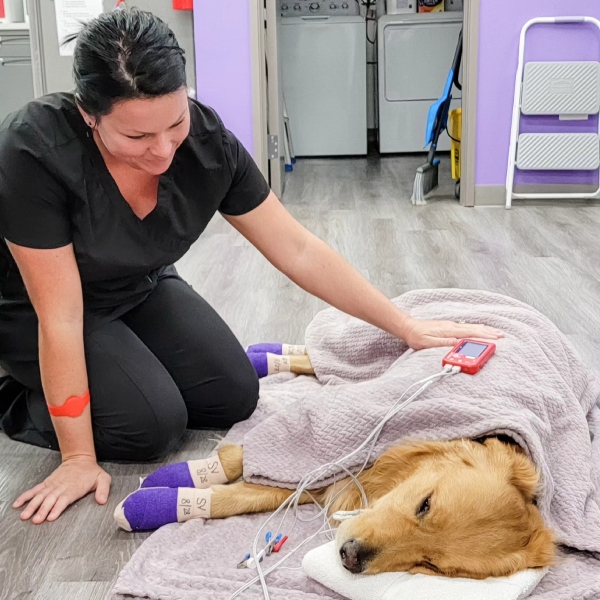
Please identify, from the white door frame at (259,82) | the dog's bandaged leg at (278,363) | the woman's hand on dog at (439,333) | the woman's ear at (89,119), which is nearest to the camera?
the woman's ear at (89,119)

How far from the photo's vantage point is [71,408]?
1551mm

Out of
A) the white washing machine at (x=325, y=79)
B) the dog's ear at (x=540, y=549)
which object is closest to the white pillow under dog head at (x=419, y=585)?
the dog's ear at (x=540, y=549)

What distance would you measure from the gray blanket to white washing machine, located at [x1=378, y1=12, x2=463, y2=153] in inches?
197

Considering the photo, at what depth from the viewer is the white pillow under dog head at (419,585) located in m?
1.15

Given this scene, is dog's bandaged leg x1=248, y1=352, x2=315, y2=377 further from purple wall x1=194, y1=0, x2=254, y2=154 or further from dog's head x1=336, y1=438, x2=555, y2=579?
purple wall x1=194, y1=0, x2=254, y2=154

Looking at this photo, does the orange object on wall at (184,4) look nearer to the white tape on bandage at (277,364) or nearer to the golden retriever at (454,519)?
A: the white tape on bandage at (277,364)

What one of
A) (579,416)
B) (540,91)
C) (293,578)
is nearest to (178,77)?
(293,578)

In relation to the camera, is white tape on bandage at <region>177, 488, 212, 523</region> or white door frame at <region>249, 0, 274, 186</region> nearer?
white tape on bandage at <region>177, 488, 212, 523</region>

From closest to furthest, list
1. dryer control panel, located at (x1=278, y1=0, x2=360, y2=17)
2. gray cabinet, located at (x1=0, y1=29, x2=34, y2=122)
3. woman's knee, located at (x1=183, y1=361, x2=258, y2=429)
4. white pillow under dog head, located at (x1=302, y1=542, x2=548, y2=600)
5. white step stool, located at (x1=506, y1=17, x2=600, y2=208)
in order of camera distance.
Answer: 1. white pillow under dog head, located at (x1=302, y1=542, x2=548, y2=600)
2. woman's knee, located at (x1=183, y1=361, x2=258, y2=429)
3. white step stool, located at (x1=506, y1=17, x2=600, y2=208)
4. gray cabinet, located at (x1=0, y1=29, x2=34, y2=122)
5. dryer control panel, located at (x1=278, y1=0, x2=360, y2=17)

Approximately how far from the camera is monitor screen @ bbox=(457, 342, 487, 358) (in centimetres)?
153

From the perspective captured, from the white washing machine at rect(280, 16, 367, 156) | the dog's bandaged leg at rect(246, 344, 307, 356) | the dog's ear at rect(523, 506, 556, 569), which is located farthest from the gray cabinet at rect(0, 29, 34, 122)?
the dog's ear at rect(523, 506, 556, 569)

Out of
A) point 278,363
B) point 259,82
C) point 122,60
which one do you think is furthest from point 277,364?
point 259,82

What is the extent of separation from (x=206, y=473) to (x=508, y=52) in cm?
348

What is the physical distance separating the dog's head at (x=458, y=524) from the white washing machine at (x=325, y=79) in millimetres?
5475
